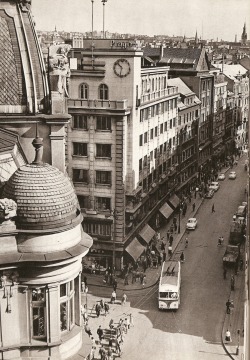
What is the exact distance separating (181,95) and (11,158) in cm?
5561

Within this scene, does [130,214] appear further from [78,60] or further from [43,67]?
[43,67]

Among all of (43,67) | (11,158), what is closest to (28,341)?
(11,158)

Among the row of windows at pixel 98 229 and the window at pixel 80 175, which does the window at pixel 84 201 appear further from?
the row of windows at pixel 98 229

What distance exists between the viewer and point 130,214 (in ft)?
165

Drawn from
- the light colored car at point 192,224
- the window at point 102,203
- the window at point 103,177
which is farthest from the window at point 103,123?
the light colored car at point 192,224

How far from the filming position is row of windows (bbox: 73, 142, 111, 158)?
161ft

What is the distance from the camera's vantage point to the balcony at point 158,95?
5475 cm

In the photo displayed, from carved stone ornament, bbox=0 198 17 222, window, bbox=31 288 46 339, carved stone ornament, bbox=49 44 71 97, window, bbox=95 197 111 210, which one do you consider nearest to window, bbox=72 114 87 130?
window, bbox=95 197 111 210

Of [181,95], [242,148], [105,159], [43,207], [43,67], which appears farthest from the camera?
[242,148]

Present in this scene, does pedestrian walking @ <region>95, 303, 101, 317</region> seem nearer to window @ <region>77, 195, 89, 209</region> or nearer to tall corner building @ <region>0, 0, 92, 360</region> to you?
window @ <region>77, 195, 89, 209</region>

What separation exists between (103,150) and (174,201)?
65.5ft

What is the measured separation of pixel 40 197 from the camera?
18.9 meters

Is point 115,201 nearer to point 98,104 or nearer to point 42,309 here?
point 98,104

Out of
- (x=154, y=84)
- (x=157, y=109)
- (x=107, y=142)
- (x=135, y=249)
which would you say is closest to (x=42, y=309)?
(x=107, y=142)
